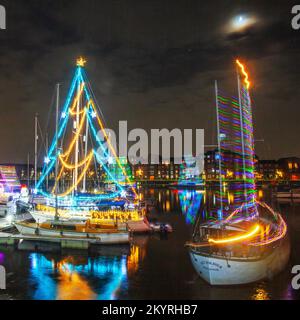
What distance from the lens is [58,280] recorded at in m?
17.3

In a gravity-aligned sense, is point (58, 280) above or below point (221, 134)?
below

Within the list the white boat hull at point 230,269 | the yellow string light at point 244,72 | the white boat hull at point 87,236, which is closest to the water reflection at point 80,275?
the white boat hull at point 87,236

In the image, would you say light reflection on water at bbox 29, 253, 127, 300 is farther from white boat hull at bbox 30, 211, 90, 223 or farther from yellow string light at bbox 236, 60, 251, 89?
yellow string light at bbox 236, 60, 251, 89

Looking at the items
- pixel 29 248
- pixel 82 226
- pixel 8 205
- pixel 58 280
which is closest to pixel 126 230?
pixel 82 226

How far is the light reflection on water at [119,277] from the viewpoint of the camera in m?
15.1

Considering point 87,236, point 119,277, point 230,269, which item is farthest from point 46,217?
point 230,269

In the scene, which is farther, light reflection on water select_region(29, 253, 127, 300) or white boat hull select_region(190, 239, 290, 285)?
light reflection on water select_region(29, 253, 127, 300)

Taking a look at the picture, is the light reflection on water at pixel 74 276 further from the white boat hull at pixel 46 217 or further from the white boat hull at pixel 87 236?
the white boat hull at pixel 46 217

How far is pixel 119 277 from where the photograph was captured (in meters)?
17.9

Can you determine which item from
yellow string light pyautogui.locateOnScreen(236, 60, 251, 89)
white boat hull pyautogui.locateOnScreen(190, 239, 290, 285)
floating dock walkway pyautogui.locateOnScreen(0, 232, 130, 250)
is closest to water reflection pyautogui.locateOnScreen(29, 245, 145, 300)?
floating dock walkway pyautogui.locateOnScreen(0, 232, 130, 250)

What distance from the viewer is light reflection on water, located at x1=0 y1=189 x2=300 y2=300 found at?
595 inches

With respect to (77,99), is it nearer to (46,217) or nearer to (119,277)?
(46,217)
